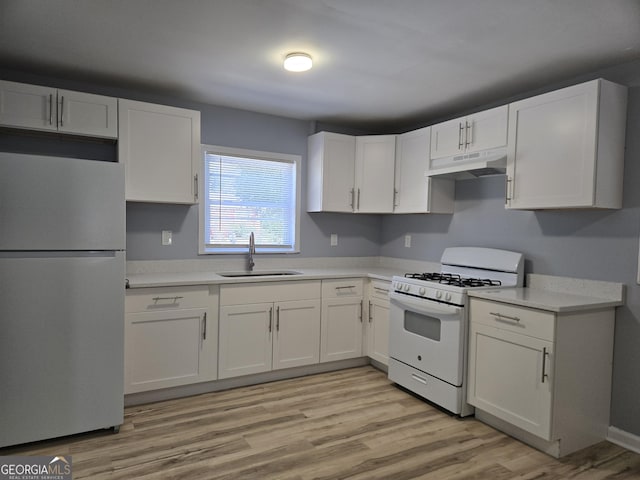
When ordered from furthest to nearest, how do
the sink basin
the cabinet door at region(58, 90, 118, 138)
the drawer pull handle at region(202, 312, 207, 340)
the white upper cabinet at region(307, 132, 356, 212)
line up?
1. the white upper cabinet at region(307, 132, 356, 212)
2. the sink basin
3. the drawer pull handle at region(202, 312, 207, 340)
4. the cabinet door at region(58, 90, 118, 138)

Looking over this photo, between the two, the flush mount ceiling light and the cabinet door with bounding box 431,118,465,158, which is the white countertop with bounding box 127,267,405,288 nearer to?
the cabinet door with bounding box 431,118,465,158

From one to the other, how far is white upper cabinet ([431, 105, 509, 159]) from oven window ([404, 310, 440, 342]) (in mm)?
1306

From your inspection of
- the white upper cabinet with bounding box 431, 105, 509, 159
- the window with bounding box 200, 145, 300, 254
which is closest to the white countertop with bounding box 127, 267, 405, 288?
the window with bounding box 200, 145, 300, 254

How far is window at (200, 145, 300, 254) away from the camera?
3.70 meters

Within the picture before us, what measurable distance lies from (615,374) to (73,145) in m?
4.00

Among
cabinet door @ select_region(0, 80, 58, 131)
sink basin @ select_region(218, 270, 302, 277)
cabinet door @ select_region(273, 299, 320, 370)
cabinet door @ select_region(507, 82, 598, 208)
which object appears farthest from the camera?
sink basin @ select_region(218, 270, 302, 277)

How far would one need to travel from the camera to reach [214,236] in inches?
147

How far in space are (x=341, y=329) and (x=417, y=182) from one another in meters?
1.48

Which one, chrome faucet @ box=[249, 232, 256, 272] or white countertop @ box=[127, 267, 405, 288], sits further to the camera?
Result: chrome faucet @ box=[249, 232, 256, 272]

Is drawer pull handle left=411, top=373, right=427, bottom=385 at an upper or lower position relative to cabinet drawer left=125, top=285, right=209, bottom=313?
lower

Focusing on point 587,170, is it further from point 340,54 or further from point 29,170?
point 29,170

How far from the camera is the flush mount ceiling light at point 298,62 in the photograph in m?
2.53

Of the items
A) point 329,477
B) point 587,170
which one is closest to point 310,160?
point 587,170

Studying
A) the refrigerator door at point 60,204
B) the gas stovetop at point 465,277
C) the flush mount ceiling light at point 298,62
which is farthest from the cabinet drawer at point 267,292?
the flush mount ceiling light at point 298,62
